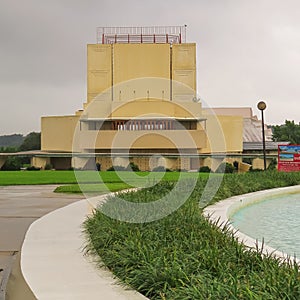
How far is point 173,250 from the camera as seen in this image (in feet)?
16.4

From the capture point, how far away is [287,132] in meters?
72.4

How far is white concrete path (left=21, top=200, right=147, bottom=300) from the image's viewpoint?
426 centimetres

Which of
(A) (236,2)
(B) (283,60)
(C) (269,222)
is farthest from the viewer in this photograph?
(B) (283,60)

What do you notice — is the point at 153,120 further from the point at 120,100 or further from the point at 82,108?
the point at 82,108

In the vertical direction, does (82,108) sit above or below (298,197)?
above

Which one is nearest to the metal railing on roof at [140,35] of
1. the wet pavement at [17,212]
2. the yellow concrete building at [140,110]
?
the yellow concrete building at [140,110]

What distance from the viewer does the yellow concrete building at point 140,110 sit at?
1393 inches

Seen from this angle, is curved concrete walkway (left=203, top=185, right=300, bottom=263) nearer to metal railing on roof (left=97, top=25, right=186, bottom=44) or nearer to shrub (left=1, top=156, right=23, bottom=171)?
shrub (left=1, top=156, right=23, bottom=171)

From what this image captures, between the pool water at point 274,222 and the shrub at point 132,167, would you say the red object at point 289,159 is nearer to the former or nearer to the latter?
the pool water at point 274,222

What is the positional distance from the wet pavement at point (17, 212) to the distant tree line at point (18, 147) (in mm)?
12713

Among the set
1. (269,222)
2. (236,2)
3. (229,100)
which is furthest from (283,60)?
(229,100)

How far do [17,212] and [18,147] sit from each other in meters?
54.4

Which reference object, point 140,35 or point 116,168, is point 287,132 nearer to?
point 140,35

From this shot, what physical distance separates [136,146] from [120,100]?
593 centimetres
